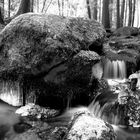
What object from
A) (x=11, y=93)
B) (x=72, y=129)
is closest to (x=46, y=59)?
(x=11, y=93)

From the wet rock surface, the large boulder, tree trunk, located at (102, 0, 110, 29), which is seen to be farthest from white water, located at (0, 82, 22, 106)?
tree trunk, located at (102, 0, 110, 29)

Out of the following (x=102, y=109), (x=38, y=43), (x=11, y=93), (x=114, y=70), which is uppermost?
(x=38, y=43)

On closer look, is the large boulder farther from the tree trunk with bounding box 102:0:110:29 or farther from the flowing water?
the tree trunk with bounding box 102:0:110:29

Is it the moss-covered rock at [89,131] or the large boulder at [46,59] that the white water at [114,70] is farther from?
the moss-covered rock at [89,131]

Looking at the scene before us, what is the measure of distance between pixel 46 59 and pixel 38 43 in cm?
57

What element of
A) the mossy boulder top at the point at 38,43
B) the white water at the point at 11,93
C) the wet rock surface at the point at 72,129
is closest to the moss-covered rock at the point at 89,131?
the wet rock surface at the point at 72,129

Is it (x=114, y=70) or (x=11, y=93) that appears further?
(x=114, y=70)

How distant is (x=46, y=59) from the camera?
5.05 meters

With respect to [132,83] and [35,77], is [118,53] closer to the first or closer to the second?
[132,83]

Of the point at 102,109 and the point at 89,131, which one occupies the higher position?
the point at 89,131

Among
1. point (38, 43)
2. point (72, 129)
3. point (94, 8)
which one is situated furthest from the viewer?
point (94, 8)

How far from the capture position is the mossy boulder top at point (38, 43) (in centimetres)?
509

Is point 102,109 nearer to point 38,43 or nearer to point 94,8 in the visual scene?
point 38,43

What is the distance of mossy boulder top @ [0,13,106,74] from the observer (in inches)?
201
